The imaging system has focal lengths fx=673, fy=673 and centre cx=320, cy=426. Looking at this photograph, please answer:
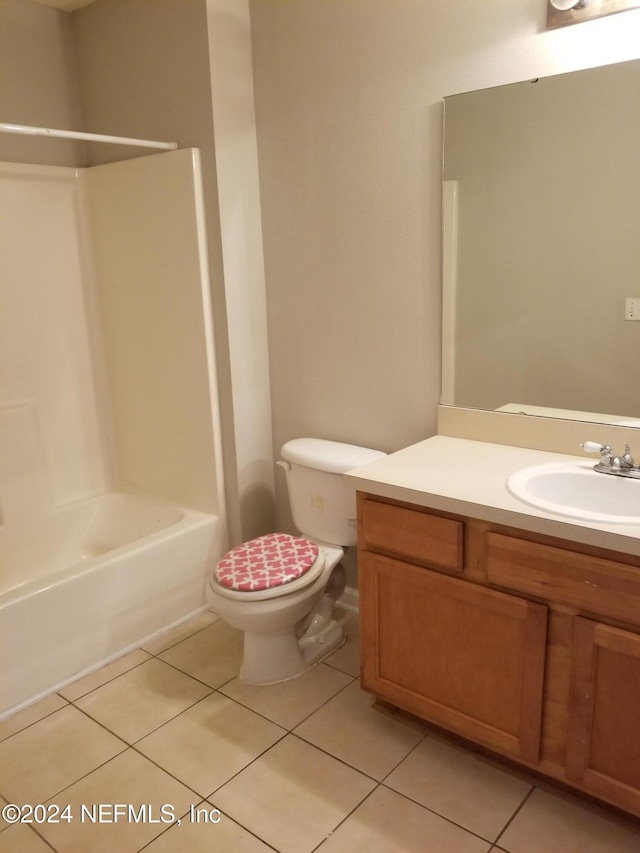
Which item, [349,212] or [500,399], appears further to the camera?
[349,212]

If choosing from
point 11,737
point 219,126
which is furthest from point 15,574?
point 219,126

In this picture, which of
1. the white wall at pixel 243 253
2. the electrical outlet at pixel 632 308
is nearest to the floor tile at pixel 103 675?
the white wall at pixel 243 253

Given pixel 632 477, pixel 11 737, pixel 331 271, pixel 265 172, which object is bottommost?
pixel 11 737

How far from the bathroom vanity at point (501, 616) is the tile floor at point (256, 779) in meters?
0.13

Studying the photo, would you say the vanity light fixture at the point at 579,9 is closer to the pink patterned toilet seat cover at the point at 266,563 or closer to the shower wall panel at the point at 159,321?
the shower wall panel at the point at 159,321

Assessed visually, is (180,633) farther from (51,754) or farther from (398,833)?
(398,833)

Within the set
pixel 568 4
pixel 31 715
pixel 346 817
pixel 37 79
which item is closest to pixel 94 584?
pixel 31 715

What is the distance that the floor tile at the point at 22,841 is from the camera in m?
1.66

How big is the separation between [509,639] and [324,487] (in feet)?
2.99

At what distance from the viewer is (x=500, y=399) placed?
6.93ft

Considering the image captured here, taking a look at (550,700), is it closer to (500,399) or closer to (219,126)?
(500,399)

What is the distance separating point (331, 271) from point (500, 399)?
2.60 ft

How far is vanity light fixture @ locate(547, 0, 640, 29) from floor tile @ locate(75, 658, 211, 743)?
88.3 inches

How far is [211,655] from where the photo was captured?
8.02 feet
